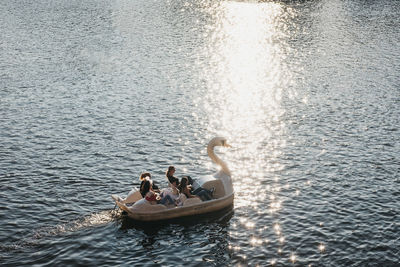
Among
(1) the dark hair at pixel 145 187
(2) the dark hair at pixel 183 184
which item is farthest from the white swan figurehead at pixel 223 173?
(1) the dark hair at pixel 145 187

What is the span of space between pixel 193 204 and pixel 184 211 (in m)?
0.67

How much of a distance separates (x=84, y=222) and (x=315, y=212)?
45.6 ft

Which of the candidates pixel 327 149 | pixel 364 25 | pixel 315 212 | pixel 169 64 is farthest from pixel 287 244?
pixel 364 25

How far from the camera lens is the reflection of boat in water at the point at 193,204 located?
99.2ft

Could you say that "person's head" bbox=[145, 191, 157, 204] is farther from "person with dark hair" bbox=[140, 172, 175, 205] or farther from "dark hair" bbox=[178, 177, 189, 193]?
"dark hair" bbox=[178, 177, 189, 193]

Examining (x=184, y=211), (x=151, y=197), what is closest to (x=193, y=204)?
(x=184, y=211)

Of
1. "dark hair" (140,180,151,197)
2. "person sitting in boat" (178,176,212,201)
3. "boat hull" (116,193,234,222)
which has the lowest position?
"boat hull" (116,193,234,222)

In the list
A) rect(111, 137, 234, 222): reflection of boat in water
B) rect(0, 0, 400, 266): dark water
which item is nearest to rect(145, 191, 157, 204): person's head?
rect(111, 137, 234, 222): reflection of boat in water

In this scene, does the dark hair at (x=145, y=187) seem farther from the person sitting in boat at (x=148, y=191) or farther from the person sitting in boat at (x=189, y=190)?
Answer: the person sitting in boat at (x=189, y=190)

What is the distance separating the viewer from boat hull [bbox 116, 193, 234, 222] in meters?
30.2

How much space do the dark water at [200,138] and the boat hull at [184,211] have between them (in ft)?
2.33

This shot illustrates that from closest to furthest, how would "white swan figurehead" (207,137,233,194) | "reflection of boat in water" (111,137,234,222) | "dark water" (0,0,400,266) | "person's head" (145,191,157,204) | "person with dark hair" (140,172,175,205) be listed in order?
"dark water" (0,0,400,266) < "reflection of boat in water" (111,137,234,222) < "person's head" (145,191,157,204) < "person with dark hair" (140,172,175,205) < "white swan figurehead" (207,137,233,194)

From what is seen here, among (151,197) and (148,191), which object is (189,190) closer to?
(148,191)

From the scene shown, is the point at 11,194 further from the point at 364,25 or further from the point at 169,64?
the point at 364,25
